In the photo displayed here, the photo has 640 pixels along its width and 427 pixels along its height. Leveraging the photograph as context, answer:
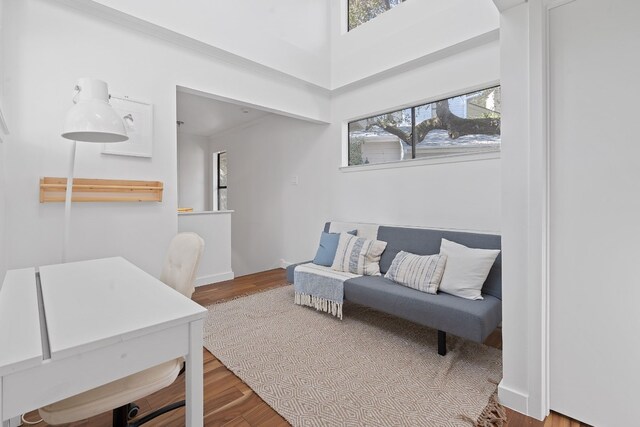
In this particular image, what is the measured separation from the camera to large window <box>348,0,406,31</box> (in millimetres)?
3656

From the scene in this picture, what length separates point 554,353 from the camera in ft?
5.04

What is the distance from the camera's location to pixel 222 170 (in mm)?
6898

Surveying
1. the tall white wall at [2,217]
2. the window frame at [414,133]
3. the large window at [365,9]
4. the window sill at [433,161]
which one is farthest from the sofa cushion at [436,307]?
the large window at [365,9]

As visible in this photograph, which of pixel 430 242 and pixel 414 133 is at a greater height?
pixel 414 133

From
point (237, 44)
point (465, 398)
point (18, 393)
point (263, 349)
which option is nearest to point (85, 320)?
point (18, 393)

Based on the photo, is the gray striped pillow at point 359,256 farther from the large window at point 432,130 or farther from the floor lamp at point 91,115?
the floor lamp at point 91,115

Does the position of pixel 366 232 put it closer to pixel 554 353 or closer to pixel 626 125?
pixel 554 353

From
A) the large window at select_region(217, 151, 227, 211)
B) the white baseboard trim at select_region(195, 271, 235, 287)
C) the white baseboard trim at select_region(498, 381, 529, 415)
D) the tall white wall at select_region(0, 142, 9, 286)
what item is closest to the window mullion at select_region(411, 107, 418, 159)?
the white baseboard trim at select_region(498, 381, 529, 415)

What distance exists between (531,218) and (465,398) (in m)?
1.02

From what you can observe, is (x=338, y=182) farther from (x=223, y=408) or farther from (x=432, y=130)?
(x=223, y=408)

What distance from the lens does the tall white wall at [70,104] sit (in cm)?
215

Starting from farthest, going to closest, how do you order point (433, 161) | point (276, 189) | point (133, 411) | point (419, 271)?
1. point (276, 189)
2. point (433, 161)
3. point (419, 271)
4. point (133, 411)

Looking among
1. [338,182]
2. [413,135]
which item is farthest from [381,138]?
[338,182]

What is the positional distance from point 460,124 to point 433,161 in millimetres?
429
